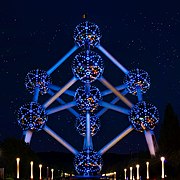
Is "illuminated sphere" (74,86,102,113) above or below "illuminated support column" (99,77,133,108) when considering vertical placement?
below

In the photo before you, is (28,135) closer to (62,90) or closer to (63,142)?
(63,142)

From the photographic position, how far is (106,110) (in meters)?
69.0

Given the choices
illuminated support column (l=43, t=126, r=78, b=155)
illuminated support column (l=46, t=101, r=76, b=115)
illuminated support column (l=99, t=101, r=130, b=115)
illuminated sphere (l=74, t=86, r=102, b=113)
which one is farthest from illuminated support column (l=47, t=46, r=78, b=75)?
illuminated sphere (l=74, t=86, r=102, b=113)

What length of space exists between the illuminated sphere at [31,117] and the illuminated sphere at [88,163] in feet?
14.9

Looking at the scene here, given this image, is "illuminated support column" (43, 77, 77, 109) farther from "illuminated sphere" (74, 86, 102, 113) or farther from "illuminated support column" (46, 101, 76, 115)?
"illuminated sphere" (74, 86, 102, 113)

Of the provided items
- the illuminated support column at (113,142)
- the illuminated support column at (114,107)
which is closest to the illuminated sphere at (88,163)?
the illuminated support column at (114,107)

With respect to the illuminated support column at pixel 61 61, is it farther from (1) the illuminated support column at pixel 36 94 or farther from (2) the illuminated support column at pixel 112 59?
(1) the illuminated support column at pixel 36 94

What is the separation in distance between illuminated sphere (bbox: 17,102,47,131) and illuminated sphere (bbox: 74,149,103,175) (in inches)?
179

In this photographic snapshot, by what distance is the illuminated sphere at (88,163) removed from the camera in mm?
56594

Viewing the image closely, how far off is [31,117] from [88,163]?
6.28 meters

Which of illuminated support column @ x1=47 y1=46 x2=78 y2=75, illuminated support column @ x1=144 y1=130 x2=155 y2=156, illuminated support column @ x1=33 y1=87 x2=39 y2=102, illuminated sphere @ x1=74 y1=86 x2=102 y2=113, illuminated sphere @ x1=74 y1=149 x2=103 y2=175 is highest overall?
illuminated support column @ x1=47 y1=46 x2=78 y2=75

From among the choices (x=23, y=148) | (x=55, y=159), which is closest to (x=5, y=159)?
(x=23, y=148)

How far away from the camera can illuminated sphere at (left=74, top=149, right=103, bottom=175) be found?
56594 millimetres

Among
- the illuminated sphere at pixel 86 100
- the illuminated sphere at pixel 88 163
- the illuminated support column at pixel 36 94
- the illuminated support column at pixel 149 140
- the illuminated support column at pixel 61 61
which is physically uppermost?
the illuminated support column at pixel 61 61
